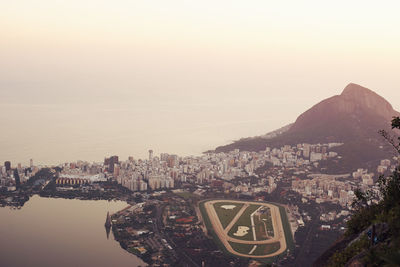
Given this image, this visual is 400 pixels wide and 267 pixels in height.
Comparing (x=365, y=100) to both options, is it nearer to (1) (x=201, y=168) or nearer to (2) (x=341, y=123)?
(2) (x=341, y=123)

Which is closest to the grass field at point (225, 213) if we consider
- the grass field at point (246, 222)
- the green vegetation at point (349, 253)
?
the grass field at point (246, 222)

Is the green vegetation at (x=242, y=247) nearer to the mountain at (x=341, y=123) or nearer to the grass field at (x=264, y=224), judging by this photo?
the grass field at (x=264, y=224)

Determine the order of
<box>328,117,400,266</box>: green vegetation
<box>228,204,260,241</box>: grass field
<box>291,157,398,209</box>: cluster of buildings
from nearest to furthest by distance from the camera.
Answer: <box>328,117,400,266</box>: green vegetation → <box>228,204,260,241</box>: grass field → <box>291,157,398,209</box>: cluster of buildings

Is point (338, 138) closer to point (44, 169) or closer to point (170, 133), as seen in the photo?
point (170, 133)

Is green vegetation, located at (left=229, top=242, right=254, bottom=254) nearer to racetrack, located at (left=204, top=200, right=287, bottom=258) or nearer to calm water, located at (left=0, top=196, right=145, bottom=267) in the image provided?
racetrack, located at (left=204, top=200, right=287, bottom=258)

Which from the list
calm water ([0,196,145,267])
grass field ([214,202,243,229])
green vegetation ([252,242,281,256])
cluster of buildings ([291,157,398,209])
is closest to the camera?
calm water ([0,196,145,267])

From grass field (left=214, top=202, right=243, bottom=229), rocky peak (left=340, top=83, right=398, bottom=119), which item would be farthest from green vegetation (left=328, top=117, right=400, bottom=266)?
rocky peak (left=340, top=83, right=398, bottom=119)

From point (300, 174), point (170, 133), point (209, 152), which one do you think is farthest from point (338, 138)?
point (170, 133)
